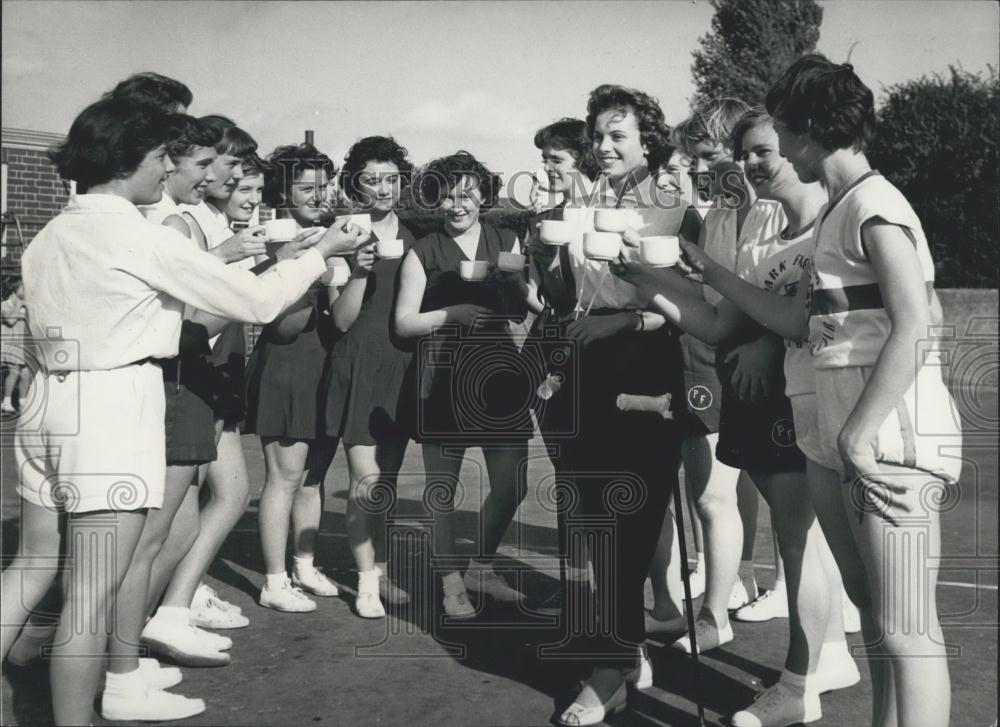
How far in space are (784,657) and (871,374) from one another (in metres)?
1.98

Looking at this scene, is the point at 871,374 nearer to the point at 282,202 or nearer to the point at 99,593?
the point at 99,593

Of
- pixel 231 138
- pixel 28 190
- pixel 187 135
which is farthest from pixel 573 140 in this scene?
pixel 28 190

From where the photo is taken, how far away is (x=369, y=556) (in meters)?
4.84

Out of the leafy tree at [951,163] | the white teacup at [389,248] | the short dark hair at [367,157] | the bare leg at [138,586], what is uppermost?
the leafy tree at [951,163]

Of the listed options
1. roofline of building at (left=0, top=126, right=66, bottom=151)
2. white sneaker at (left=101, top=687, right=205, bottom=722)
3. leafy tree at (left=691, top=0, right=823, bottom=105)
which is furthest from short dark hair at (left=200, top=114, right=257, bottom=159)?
leafy tree at (left=691, top=0, right=823, bottom=105)

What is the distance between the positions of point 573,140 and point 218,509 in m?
2.27

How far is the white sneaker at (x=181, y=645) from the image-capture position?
4.03m

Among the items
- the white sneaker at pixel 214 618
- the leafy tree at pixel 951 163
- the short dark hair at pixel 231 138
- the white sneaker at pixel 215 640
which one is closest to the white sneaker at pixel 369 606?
the white sneaker at pixel 214 618

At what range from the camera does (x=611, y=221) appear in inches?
130

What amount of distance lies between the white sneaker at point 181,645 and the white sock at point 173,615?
3 centimetres

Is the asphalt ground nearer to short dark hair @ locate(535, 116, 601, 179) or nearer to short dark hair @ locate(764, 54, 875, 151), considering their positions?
short dark hair @ locate(764, 54, 875, 151)

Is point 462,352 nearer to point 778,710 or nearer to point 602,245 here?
point 602,245

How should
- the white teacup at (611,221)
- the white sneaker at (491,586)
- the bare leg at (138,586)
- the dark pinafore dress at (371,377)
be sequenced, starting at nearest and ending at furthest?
the white teacup at (611,221), the bare leg at (138,586), the dark pinafore dress at (371,377), the white sneaker at (491,586)

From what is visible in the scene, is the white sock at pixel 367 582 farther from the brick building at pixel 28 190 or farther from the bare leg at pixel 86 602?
the brick building at pixel 28 190
